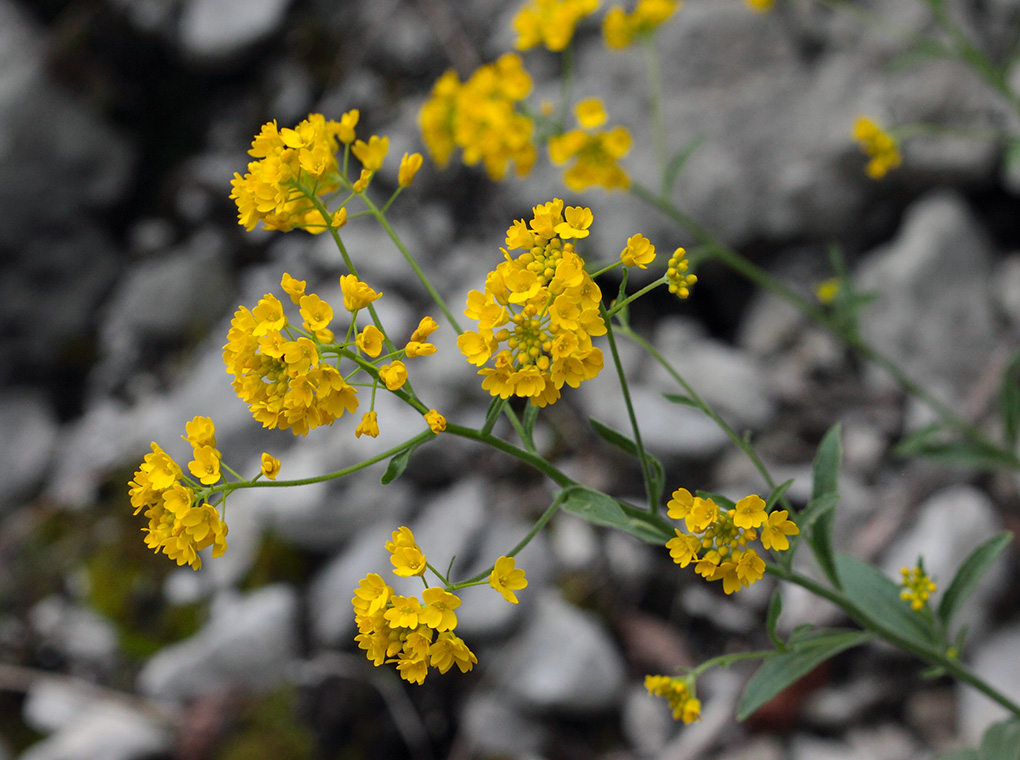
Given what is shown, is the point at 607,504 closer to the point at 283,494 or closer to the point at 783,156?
the point at 283,494

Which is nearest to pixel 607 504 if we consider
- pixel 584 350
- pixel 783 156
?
pixel 584 350

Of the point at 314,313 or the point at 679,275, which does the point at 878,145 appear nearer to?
the point at 679,275

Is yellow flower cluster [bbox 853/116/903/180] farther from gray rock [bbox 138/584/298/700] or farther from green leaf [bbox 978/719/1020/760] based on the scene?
gray rock [bbox 138/584/298/700]

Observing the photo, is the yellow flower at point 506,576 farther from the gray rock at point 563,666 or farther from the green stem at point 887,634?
the gray rock at point 563,666

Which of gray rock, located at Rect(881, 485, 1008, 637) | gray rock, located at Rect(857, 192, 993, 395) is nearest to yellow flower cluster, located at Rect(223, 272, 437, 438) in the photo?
gray rock, located at Rect(881, 485, 1008, 637)

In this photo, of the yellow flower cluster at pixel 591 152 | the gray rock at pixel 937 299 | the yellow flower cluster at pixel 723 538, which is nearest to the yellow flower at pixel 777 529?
the yellow flower cluster at pixel 723 538
